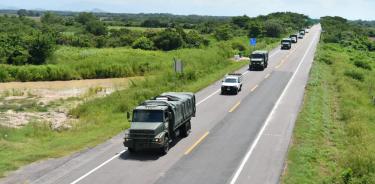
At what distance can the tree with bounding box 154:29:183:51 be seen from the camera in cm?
9519

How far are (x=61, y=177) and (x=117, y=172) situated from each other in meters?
2.49

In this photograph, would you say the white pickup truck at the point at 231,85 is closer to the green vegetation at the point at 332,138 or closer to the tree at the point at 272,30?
the green vegetation at the point at 332,138

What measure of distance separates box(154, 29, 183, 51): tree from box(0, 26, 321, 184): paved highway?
2210 inches

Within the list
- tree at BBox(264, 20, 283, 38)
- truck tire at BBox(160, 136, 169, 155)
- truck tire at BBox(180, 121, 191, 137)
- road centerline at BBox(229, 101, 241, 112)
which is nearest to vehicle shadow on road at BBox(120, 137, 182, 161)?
truck tire at BBox(160, 136, 169, 155)

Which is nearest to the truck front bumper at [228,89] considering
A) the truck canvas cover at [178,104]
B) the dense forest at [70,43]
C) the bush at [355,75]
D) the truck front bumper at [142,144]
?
the truck canvas cover at [178,104]

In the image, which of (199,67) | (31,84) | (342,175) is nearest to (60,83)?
(31,84)

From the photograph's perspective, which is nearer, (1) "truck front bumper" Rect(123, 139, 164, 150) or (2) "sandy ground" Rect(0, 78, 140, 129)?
(1) "truck front bumper" Rect(123, 139, 164, 150)

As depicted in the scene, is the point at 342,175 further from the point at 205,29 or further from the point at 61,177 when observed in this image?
the point at 205,29

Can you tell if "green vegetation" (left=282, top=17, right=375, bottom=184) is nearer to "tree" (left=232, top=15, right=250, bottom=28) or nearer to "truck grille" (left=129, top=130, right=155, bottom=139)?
"truck grille" (left=129, top=130, right=155, bottom=139)

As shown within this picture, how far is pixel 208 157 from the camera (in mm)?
24328

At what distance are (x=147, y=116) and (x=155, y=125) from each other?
82cm

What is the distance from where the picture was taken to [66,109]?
1666 inches

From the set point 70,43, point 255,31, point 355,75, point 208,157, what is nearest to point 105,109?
point 208,157

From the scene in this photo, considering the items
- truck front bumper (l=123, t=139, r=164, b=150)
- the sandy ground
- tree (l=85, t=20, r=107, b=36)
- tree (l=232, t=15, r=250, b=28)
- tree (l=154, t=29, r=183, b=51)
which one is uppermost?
tree (l=232, t=15, r=250, b=28)
